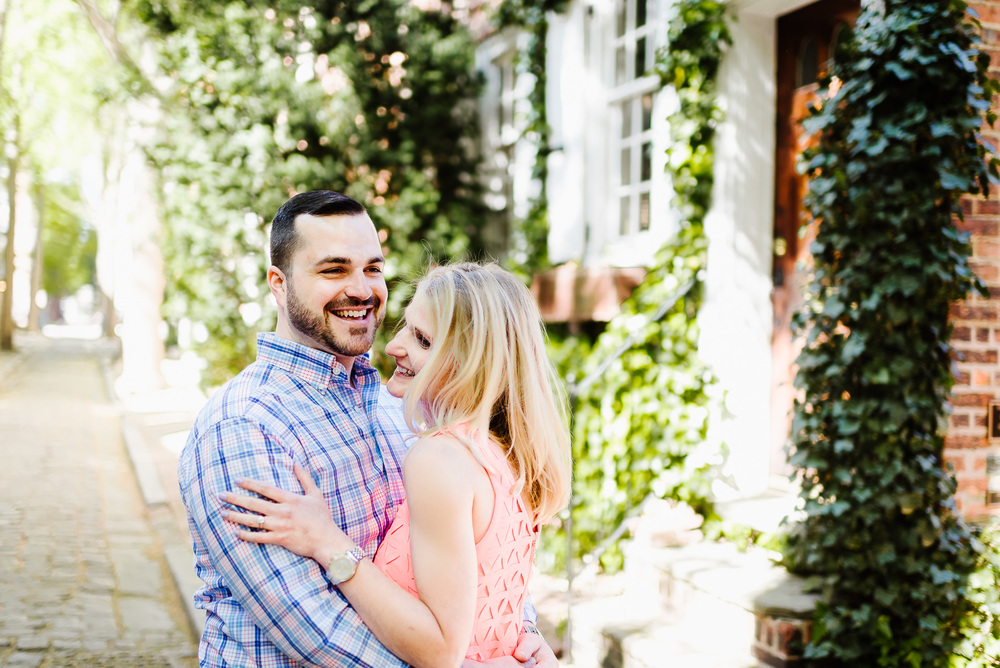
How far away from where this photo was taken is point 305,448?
175cm

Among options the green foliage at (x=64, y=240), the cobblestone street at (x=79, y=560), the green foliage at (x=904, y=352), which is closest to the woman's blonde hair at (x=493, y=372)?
the green foliage at (x=904, y=352)

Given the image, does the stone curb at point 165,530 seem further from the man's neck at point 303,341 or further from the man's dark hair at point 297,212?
the man's dark hair at point 297,212

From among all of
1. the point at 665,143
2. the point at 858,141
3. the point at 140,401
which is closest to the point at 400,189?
the point at 665,143

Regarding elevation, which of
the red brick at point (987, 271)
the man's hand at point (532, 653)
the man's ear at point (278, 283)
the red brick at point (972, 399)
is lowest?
the man's hand at point (532, 653)

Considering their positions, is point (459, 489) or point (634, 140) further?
point (634, 140)

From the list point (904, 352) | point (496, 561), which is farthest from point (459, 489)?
point (904, 352)

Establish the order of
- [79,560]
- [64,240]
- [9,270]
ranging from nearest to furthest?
1. [79,560]
2. [9,270]
3. [64,240]

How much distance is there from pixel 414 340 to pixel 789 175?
368 cm

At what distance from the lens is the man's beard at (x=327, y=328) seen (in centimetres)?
195

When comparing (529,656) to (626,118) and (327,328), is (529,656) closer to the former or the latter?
(327,328)

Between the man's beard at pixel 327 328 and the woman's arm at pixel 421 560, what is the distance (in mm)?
474

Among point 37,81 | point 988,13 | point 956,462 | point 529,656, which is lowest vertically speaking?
point 529,656

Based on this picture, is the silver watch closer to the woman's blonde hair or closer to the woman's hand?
the woman's hand

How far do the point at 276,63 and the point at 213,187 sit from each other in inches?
55.0
